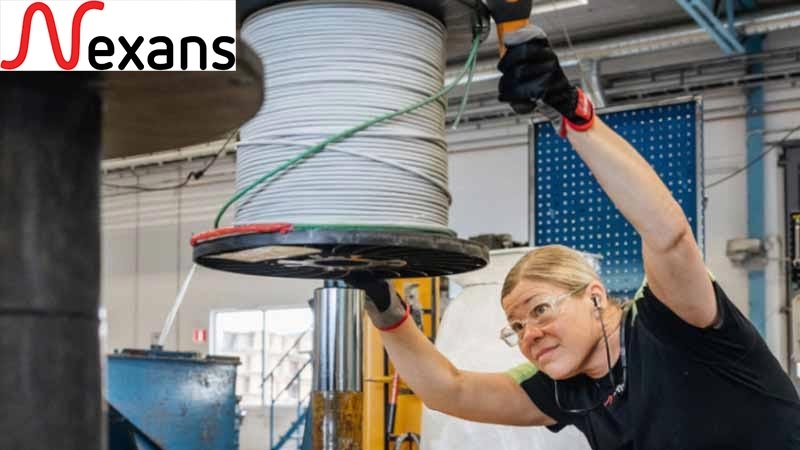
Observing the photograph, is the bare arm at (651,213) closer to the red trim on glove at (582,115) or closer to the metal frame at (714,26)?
the red trim on glove at (582,115)

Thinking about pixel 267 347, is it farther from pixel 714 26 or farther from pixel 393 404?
pixel 393 404

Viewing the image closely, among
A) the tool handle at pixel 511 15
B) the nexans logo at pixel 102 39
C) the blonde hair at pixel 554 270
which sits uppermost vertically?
the tool handle at pixel 511 15

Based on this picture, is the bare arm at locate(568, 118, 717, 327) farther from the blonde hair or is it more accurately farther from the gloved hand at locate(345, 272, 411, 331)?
the gloved hand at locate(345, 272, 411, 331)

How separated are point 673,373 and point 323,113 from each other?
95 cm

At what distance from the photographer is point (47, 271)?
80cm

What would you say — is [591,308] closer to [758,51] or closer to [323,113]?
[323,113]

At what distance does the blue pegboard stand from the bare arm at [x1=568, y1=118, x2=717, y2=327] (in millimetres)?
2056

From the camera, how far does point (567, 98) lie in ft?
5.17

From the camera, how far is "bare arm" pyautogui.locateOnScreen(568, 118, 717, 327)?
1647 millimetres

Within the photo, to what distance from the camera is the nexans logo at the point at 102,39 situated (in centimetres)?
77

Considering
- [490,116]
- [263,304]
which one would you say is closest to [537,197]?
[490,116]

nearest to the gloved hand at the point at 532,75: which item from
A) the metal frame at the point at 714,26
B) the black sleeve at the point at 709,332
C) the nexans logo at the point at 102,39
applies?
the black sleeve at the point at 709,332

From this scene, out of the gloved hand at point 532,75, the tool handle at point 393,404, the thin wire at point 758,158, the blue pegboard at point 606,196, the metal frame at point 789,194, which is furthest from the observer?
the thin wire at point 758,158

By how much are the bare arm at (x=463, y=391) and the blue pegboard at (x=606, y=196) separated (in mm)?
1535
